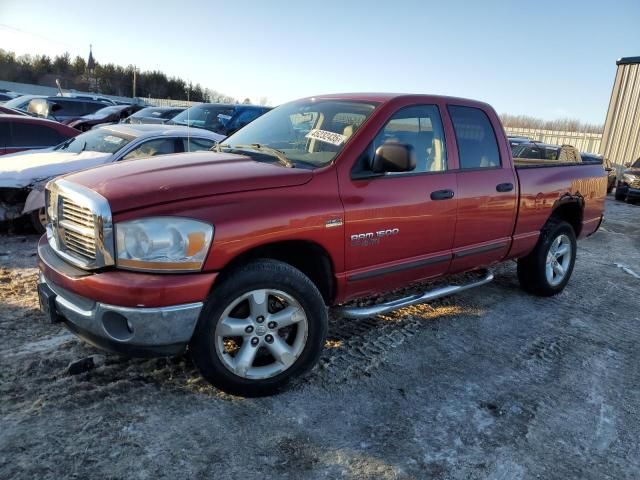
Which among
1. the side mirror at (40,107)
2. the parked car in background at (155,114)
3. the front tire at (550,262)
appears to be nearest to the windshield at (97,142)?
the front tire at (550,262)

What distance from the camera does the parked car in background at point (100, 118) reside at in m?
14.6

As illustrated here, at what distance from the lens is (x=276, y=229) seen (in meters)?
2.88

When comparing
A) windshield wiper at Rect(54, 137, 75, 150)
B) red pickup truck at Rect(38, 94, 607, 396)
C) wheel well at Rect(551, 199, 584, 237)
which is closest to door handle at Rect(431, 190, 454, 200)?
red pickup truck at Rect(38, 94, 607, 396)

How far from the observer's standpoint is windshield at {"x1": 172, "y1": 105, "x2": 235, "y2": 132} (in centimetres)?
1197

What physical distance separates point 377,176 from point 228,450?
194 centimetres

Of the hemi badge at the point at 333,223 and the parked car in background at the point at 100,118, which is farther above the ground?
the parked car in background at the point at 100,118

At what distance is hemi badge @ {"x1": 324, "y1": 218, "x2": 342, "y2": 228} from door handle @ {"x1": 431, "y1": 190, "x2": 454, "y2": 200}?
0.92 metres

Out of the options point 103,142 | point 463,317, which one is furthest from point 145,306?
point 103,142

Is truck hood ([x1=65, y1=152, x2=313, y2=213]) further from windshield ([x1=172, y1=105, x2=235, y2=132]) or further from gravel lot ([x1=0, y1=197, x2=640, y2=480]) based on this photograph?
windshield ([x1=172, y1=105, x2=235, y2=132])

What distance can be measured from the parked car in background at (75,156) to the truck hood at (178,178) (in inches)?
116

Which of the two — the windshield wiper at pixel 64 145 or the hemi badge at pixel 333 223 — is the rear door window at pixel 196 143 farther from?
the hemi badge at pixel 333 223

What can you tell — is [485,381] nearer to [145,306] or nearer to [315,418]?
[315,418]

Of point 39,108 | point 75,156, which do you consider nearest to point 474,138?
point 75,156

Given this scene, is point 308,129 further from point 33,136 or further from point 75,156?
point 33,136
